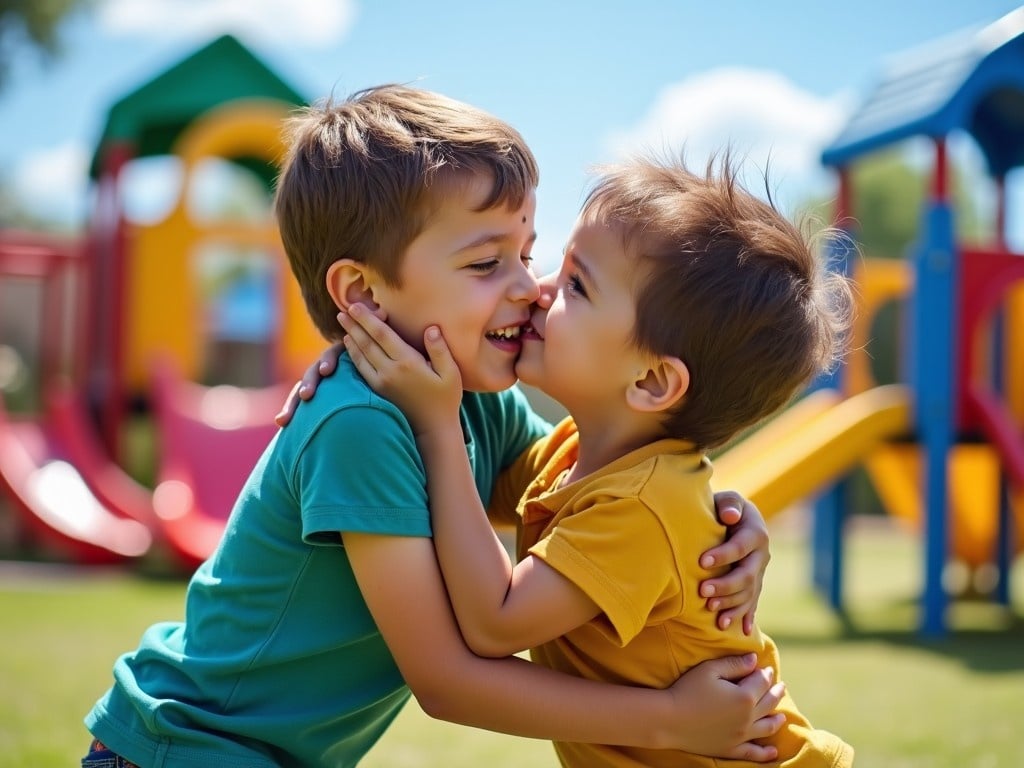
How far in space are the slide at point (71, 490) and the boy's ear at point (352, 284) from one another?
7.44m

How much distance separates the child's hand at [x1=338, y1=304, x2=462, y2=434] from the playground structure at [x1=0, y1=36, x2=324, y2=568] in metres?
6.56

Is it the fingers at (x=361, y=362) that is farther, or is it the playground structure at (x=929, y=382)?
the playground structure at (x=929, y=382)

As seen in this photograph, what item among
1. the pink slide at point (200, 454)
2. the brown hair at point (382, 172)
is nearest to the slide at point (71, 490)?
the pink slide at point (200, 454)

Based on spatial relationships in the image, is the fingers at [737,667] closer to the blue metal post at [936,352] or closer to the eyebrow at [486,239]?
the eyebrow at [486,239]

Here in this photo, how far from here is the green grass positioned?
407 centimetres

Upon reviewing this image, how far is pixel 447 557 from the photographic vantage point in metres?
1.97

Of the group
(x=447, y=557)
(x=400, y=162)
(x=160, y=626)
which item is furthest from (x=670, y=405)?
(x=160, y=626)

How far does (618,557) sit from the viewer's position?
1.99 m

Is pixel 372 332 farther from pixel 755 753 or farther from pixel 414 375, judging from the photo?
pixel 755 753

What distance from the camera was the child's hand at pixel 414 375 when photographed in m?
2.10

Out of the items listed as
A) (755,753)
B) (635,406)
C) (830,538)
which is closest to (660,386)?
(635,406)

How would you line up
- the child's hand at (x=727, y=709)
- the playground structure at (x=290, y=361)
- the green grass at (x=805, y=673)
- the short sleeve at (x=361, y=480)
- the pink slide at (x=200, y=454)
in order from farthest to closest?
the pink slide at (x=200, y=454), the playground structure at (x=290, y=361), the green grass at (x=805, y=673), the child's hand at (x=727, y=709), the short sleeve at (x=361, y=480)

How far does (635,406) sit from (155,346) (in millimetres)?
9029

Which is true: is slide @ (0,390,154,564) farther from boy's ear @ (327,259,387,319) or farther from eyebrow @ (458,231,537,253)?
eyebrow @ (458,231,537,253)
